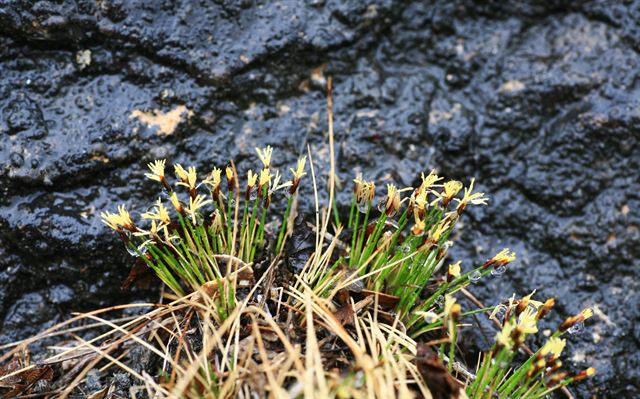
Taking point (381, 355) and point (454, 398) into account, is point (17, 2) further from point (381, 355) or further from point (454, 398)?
point (454, 398)

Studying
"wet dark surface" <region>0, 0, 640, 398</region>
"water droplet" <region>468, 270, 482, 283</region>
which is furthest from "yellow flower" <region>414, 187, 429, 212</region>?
"wet dark surface" <region>0, 0, 640, 398</region>

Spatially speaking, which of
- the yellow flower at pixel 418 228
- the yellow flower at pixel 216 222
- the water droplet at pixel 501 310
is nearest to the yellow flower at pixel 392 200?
the yellow flower at pixel 418 228

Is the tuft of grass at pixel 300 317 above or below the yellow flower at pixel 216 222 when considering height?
below

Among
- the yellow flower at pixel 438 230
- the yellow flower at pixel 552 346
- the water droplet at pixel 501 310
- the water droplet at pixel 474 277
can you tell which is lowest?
the water droplet at pixel 501 310

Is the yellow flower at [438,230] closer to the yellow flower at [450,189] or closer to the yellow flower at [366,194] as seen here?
the yellow flower at [450,189]

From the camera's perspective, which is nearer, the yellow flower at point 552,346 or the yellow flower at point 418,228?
the yellow flower at point 552,346

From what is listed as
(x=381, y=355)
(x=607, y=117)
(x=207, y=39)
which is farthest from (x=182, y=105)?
(x=607, y=117)
